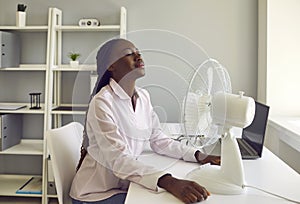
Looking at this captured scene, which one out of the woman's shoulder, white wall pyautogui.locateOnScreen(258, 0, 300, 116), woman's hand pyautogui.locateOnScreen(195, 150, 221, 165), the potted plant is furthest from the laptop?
the potted plant

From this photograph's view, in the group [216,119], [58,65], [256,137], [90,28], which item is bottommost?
[256,137]

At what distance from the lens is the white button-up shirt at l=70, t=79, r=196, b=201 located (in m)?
1.31

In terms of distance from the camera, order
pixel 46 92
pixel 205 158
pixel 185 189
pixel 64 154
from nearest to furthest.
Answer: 1. pixel 185 189
2. pixel 205 158
3. pixel 64 154
4. pixel 46 92

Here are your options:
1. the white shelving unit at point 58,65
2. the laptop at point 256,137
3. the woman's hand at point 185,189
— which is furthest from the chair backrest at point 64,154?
the white shelving unit at point 58,65

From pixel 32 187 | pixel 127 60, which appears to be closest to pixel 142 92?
pixel 127 60

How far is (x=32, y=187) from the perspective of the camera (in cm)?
294

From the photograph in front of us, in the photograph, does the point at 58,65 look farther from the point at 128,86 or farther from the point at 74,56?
the point at 128,86

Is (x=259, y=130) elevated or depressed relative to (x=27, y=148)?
elevated

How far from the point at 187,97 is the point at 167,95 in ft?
0.31

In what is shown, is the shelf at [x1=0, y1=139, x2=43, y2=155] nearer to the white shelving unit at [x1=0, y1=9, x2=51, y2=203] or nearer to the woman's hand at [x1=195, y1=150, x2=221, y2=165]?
the white shelving unit at [x1=0, y1=9, x2=51, y2=203]

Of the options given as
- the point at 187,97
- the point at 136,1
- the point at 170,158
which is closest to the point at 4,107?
the point at 136,1

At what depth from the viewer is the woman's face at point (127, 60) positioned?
128cm

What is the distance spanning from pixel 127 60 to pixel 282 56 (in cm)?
176

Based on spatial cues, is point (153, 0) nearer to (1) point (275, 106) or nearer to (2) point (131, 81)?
(1) point (275, 106)
